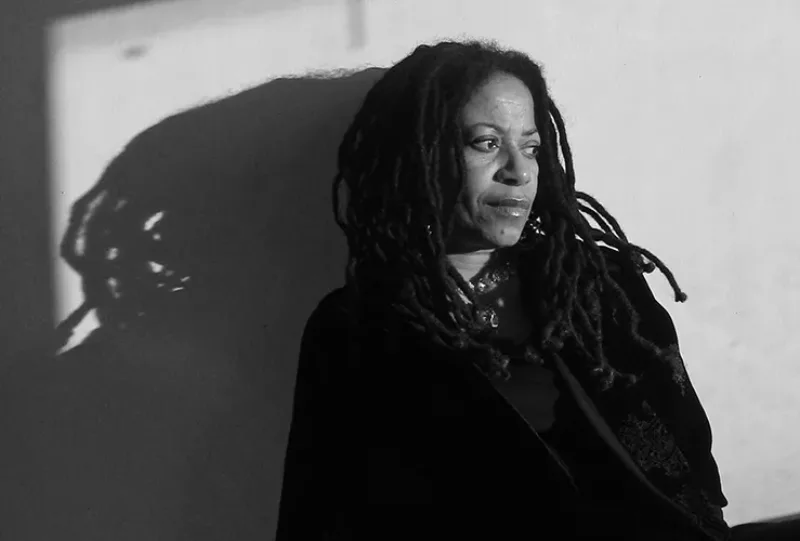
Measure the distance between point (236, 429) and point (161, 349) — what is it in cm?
17

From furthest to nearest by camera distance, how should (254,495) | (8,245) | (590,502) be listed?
(254,495) → (8,245) → (590,502)

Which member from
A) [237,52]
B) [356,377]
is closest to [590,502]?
[356,377]

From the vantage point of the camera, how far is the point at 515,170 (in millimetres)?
1179

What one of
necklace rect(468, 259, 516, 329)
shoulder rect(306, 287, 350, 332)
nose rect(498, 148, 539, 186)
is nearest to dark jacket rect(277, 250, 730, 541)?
shoulder rect(306, 287, 350, 332)

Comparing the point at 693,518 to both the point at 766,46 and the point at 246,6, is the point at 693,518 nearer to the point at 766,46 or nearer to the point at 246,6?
the point at 766,46

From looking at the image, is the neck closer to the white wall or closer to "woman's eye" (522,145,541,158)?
"woman's eye" (522,145,541,158)

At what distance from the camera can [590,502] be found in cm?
115

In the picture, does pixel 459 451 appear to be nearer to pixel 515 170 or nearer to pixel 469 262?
pixel 469 262

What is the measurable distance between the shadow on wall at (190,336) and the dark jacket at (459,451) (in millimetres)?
148

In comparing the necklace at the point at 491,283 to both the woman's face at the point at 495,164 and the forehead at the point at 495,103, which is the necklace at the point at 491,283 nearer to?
the woman's face at the point at 495,164

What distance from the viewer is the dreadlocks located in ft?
3.86

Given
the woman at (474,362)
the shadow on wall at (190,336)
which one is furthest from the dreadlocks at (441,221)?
the shadow on wall at (190,336)

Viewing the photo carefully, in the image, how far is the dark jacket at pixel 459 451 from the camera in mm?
1136

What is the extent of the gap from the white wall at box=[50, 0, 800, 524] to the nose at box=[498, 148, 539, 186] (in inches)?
11.8
